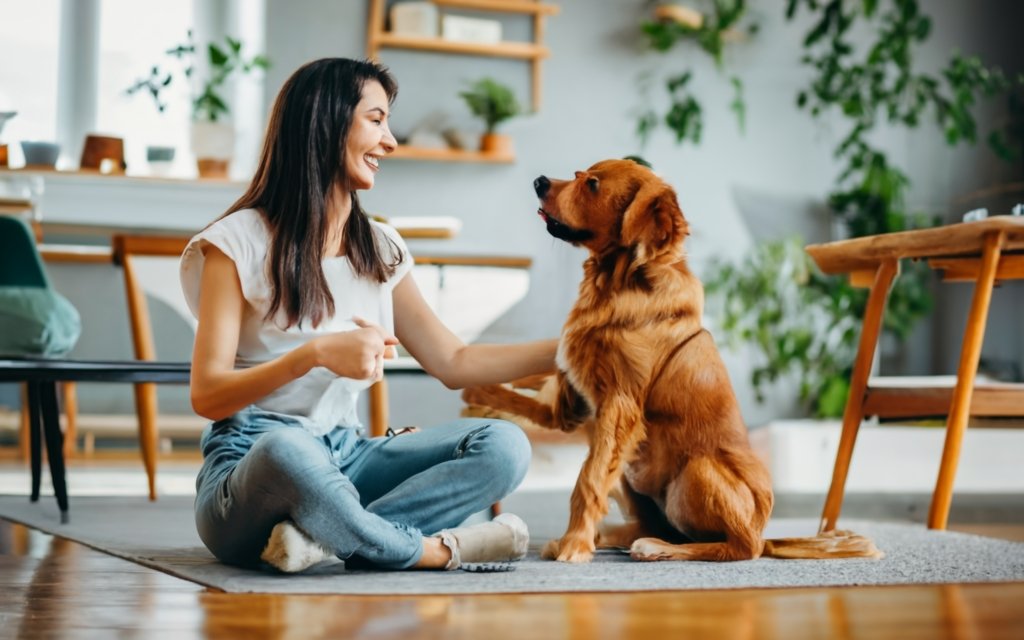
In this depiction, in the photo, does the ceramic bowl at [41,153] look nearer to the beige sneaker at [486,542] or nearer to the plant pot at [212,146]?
the plant pot at [212,146]

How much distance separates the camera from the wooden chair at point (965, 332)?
233 cm

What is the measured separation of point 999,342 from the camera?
17.5 ft

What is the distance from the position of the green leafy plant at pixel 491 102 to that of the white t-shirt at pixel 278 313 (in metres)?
3.29

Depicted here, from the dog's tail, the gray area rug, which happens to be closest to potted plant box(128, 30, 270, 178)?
the gray area rug

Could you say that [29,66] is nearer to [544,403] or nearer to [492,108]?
[492,108]

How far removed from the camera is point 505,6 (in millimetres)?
5121

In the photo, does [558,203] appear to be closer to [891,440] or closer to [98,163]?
[891,440]

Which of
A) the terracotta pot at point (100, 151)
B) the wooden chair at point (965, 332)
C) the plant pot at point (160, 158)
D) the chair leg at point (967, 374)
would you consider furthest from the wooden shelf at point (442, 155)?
the chair leg at point (967, 374)

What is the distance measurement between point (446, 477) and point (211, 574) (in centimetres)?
36

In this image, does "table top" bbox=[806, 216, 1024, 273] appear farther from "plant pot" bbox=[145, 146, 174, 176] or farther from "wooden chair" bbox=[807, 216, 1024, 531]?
"plant pot" bbox=[145, 146, 174, 176]

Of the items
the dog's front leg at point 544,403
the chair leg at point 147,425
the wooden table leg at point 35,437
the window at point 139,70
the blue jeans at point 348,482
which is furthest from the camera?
the window at point 139,70

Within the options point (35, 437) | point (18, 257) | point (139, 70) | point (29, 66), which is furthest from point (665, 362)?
→ point (29, 66)

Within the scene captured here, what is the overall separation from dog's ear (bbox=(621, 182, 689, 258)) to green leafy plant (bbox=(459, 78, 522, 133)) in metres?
3.23

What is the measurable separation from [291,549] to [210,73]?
159 inches
